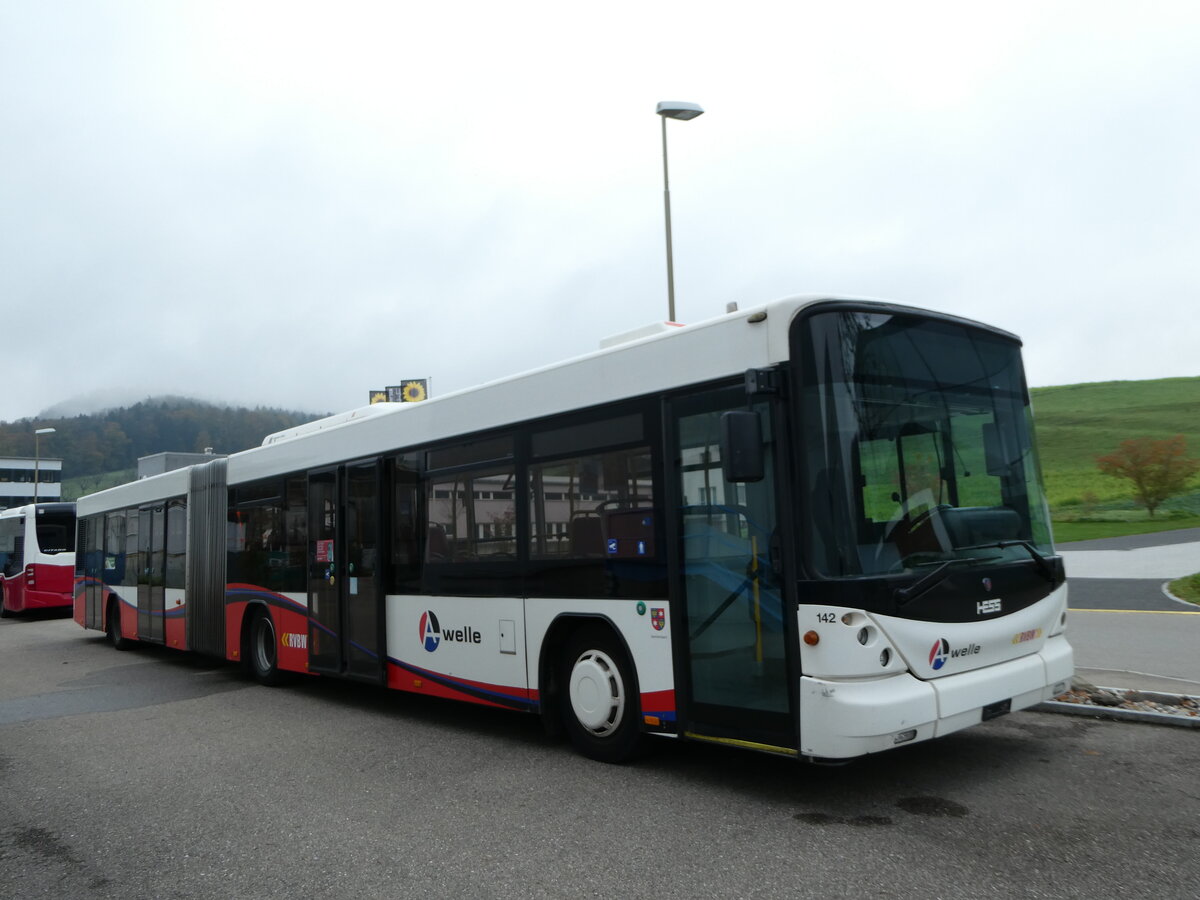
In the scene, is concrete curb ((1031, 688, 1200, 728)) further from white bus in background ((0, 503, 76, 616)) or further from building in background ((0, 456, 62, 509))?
building in background ((0, 456, 62, 509))

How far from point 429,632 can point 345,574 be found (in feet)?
5.62

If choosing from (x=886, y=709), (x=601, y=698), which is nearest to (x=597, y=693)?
(x=601, y=698)

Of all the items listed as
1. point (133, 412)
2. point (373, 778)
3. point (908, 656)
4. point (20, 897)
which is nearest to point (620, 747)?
point (373, 778)

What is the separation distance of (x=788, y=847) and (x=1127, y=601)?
13.1m

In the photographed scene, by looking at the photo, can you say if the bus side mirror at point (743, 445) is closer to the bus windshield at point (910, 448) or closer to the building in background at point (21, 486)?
the bus windshield at point (910, 448)

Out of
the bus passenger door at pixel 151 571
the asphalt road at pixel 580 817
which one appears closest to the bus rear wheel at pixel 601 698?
the asphalt road at pixel 580 817

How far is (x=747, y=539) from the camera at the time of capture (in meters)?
5.74

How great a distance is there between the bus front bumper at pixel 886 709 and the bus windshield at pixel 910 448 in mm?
603

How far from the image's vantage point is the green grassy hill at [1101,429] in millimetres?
44031

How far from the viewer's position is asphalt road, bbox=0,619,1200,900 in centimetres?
448

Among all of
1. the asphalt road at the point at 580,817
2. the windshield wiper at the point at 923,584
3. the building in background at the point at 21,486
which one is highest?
the building in background at the point at 21,486

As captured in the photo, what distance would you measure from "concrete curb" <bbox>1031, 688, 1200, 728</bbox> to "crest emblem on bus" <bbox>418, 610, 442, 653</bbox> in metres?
4.76

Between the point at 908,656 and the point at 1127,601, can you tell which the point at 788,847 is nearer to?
the point at 908,656

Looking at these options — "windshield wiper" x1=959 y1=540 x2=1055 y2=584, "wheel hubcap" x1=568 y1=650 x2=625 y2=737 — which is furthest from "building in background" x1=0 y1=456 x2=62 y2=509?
"windshield wiper" x1=959 y1=540 x2=1055 y2=584
